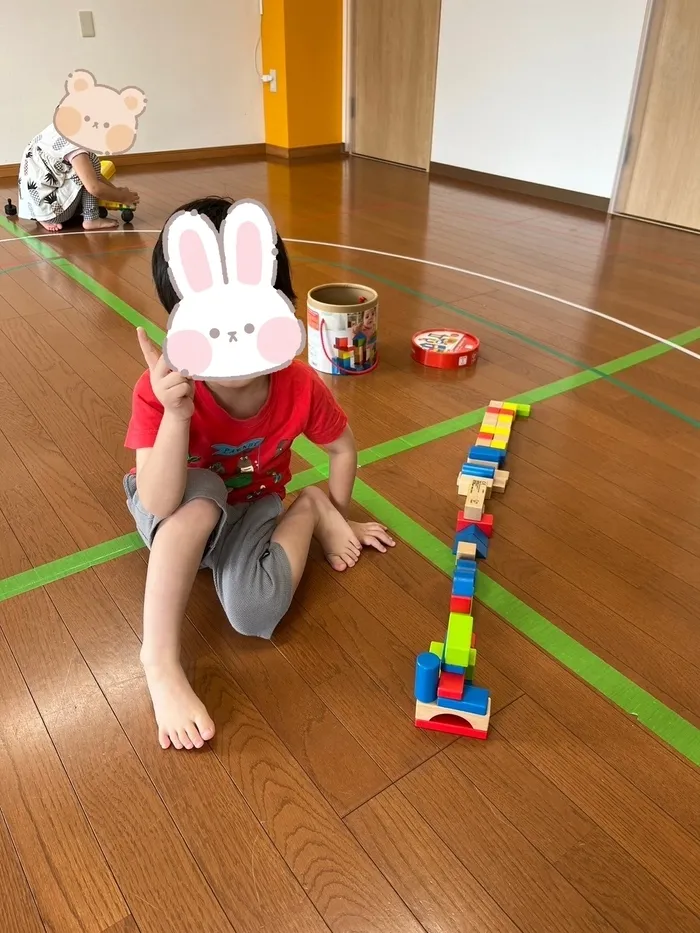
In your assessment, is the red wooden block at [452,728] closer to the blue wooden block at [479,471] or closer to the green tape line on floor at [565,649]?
the green tape line on floor at [565,649]

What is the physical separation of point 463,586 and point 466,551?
118 mm

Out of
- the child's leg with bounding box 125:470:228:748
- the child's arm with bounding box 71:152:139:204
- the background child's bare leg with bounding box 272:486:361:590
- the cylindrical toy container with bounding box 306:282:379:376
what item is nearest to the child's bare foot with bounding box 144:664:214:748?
the child's leg with bounding box 125:470:228:748

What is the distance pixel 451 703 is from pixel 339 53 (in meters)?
5.15

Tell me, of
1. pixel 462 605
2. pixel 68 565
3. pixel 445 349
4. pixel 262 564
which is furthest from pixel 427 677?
pixel 445 349

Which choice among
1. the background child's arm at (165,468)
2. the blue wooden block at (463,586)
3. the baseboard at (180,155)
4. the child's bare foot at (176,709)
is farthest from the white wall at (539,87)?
the child's bare foot at (176,709)

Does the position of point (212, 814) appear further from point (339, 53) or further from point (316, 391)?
point (339, 53)

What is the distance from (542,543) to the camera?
1.43 metres

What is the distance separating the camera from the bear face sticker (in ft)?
5.27

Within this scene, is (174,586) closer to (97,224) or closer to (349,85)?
(97,224)

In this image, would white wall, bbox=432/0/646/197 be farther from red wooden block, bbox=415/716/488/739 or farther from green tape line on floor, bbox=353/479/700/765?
red wooden block, bbox=415/716/488/739

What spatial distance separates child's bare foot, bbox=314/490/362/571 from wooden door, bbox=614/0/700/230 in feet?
9.92

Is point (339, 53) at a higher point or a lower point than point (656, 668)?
higher

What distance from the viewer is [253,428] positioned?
1158 mm

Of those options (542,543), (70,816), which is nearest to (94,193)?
(542,543)
